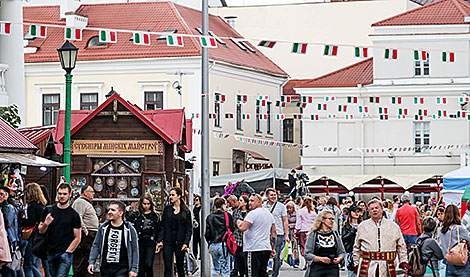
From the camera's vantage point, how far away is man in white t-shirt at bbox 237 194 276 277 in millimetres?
17891

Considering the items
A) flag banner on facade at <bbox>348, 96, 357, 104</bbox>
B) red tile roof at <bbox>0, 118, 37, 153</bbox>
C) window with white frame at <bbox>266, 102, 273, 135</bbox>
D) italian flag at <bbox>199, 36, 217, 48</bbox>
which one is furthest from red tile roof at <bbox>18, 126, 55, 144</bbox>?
window with white frame at <bbox>266, 102, 273, 135</bbox>

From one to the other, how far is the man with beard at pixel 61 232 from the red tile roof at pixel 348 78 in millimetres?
39256

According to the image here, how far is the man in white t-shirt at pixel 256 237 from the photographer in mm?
17891

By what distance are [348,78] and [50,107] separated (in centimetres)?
1515

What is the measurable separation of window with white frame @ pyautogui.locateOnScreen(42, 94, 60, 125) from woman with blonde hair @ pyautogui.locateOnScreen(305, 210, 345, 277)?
130ft

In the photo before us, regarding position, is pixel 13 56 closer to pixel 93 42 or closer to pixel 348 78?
pixel 93 42

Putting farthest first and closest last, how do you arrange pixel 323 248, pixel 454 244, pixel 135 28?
1. pixel 135 28
2. pixel 454 244
3. pixel 323 248

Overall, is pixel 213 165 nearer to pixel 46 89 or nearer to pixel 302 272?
pixel 46 89

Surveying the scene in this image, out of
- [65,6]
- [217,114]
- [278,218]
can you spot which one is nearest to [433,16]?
[217,114]

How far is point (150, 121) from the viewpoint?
23094mm

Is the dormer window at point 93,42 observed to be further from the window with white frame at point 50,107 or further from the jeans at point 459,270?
the jeans at point 459,270

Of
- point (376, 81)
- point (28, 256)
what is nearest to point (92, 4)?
point (376, 81)

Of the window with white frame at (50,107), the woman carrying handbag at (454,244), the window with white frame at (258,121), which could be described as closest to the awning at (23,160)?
the woman carrying handbag at (454,244)

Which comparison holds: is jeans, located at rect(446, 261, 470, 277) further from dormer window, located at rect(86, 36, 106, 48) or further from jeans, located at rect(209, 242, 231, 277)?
dormer window, located at rect(86, 36, 106, 48)
